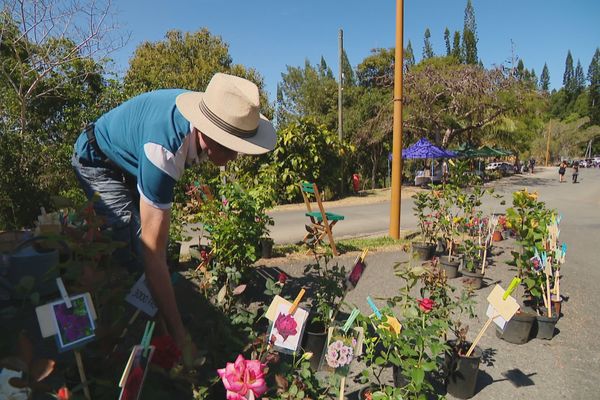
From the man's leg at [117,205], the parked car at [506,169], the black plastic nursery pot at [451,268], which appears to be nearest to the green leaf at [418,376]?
the man's leg at [117,205]

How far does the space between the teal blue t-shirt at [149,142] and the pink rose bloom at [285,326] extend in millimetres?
624

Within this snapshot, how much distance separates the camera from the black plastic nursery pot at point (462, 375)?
2287 millimetres

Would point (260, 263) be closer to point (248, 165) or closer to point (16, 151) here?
point (16, 151)

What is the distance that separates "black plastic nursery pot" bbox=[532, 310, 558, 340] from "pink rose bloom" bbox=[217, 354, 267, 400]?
109 inches

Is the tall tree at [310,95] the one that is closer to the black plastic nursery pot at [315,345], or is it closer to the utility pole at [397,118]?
the utility pole at [397,118]

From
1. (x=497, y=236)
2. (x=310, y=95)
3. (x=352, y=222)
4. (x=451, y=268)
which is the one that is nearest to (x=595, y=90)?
(x=310, y=95)

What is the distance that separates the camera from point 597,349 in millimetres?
2918

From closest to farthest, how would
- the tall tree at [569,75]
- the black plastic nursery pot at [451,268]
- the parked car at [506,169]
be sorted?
the black plastic nursery pot at [451,268], the parked car at [506,169], the tall tree at [569,75]

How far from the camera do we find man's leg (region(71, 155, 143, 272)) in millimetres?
1861

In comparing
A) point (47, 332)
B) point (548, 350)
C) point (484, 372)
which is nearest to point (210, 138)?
point (47, 332)

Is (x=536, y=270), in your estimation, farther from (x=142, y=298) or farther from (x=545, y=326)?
(x=142, y=298)

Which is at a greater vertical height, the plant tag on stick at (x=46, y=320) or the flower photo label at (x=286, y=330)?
the plant tag on stick at (x=46, y=320)

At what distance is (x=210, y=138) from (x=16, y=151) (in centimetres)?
730

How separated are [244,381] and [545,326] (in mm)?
2883
